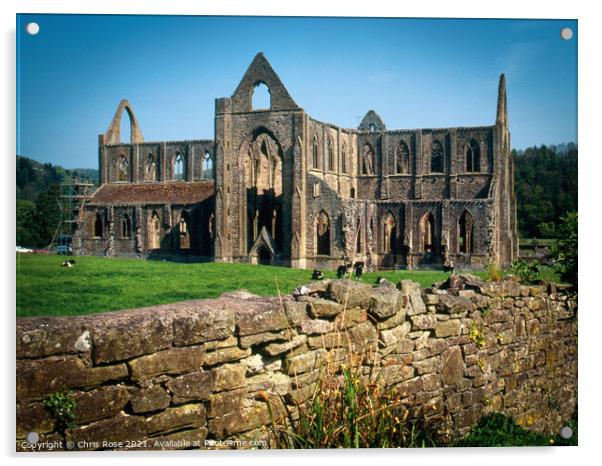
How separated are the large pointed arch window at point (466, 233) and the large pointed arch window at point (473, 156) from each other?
6738 millimetres

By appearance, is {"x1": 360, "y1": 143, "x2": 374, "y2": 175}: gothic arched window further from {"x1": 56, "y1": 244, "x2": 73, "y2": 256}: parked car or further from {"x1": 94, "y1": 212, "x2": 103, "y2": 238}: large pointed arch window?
{"x1": 56, "y1": 244, "x2": 73, "y2": 256}: parked car

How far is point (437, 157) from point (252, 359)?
38249mm

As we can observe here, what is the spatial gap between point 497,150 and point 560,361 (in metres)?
30.0

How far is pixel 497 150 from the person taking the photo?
131 feet

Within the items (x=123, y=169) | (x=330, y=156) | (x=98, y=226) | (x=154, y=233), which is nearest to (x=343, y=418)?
(x=330, y=156)

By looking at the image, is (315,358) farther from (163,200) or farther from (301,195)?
(163,200)

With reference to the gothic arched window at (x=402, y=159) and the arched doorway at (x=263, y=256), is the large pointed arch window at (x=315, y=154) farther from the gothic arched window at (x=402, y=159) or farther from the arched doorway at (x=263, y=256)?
the gothic arched window at (x=402, y=159)

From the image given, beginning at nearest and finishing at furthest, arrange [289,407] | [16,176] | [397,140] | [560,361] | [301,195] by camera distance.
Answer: [289,407]
[16,176]
[560,361]
[301,195]
[397,140]

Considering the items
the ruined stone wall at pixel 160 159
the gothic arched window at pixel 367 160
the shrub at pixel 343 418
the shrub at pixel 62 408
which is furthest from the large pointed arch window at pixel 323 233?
the shrub at pixel 62 408

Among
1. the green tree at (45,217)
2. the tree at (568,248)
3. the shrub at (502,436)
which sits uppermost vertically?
the green tree at (45,217)

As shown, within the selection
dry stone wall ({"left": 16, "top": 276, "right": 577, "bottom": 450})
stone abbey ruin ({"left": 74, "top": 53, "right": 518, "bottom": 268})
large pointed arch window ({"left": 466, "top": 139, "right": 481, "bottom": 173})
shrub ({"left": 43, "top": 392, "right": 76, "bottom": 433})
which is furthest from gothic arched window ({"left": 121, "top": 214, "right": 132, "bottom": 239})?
shrub ({"left": 43, "top": 392, "right": 76, "bottom": 433})

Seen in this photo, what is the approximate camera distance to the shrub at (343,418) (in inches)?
301

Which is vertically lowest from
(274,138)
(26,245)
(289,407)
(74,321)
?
(289,407)

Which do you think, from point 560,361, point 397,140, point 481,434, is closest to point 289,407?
point 481,434
